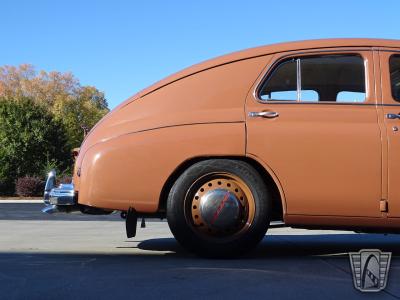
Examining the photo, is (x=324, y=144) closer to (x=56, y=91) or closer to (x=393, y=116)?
(x=393, y=116)

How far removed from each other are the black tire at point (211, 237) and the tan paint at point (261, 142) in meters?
0.12

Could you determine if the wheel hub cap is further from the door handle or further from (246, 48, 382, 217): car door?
the door handle

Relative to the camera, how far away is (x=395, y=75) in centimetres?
479

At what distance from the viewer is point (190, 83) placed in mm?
4914

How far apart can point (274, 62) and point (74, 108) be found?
6733 cm

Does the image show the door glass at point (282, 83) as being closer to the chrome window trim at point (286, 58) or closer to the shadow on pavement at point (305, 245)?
the chrome window trim at point (286, 58)

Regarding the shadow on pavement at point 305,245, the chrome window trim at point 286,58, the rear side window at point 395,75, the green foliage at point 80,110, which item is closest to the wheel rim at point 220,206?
the shadow on pavement at point 305,245

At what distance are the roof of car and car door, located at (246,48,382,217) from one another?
75 millimetres

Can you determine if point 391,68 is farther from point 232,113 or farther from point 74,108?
point 74,108

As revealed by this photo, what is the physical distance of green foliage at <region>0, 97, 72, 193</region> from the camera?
103ft

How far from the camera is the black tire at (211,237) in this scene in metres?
4.54

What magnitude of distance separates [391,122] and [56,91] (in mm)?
72544

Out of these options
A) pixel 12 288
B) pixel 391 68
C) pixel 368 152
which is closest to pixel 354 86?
pixel 391 68

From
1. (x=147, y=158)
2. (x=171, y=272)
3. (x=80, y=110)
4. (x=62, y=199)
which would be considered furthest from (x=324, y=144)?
(x=80, y=110)
